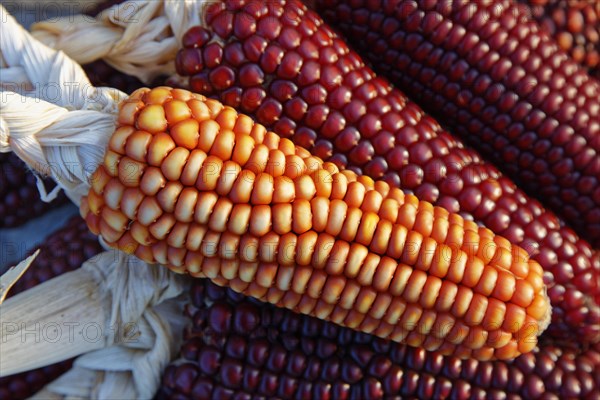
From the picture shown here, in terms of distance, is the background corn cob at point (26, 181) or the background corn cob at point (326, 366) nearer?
the background corn cob at point (326, 366)

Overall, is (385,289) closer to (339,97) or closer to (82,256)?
(339,97)

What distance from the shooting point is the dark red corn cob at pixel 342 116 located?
1641 millimetres

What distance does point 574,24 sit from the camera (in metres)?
2.04

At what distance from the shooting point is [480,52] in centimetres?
183

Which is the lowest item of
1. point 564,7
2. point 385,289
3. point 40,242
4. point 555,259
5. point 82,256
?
point 40,242

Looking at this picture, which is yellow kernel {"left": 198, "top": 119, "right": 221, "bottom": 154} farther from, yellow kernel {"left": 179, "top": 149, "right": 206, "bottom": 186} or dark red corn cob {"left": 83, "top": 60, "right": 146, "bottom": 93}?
dark red corn cob {"left": 83, "top": 60, "right": 146, "bottom": 93}

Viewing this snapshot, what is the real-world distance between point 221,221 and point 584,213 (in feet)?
3.96

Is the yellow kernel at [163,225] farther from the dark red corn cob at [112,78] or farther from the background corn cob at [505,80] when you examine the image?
the background corn cob at [505,80]

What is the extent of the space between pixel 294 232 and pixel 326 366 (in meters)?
0.51

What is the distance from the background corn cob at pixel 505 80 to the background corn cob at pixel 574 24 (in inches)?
5.9

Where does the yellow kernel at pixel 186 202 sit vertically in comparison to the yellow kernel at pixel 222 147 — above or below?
below

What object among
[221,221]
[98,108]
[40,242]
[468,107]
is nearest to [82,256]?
[40,242]

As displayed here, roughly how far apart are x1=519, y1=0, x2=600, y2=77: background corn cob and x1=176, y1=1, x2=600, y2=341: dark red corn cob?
63 centimetres

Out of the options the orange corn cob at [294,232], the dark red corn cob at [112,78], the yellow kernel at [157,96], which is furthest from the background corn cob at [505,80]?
the yellow kernel at [157,96]
